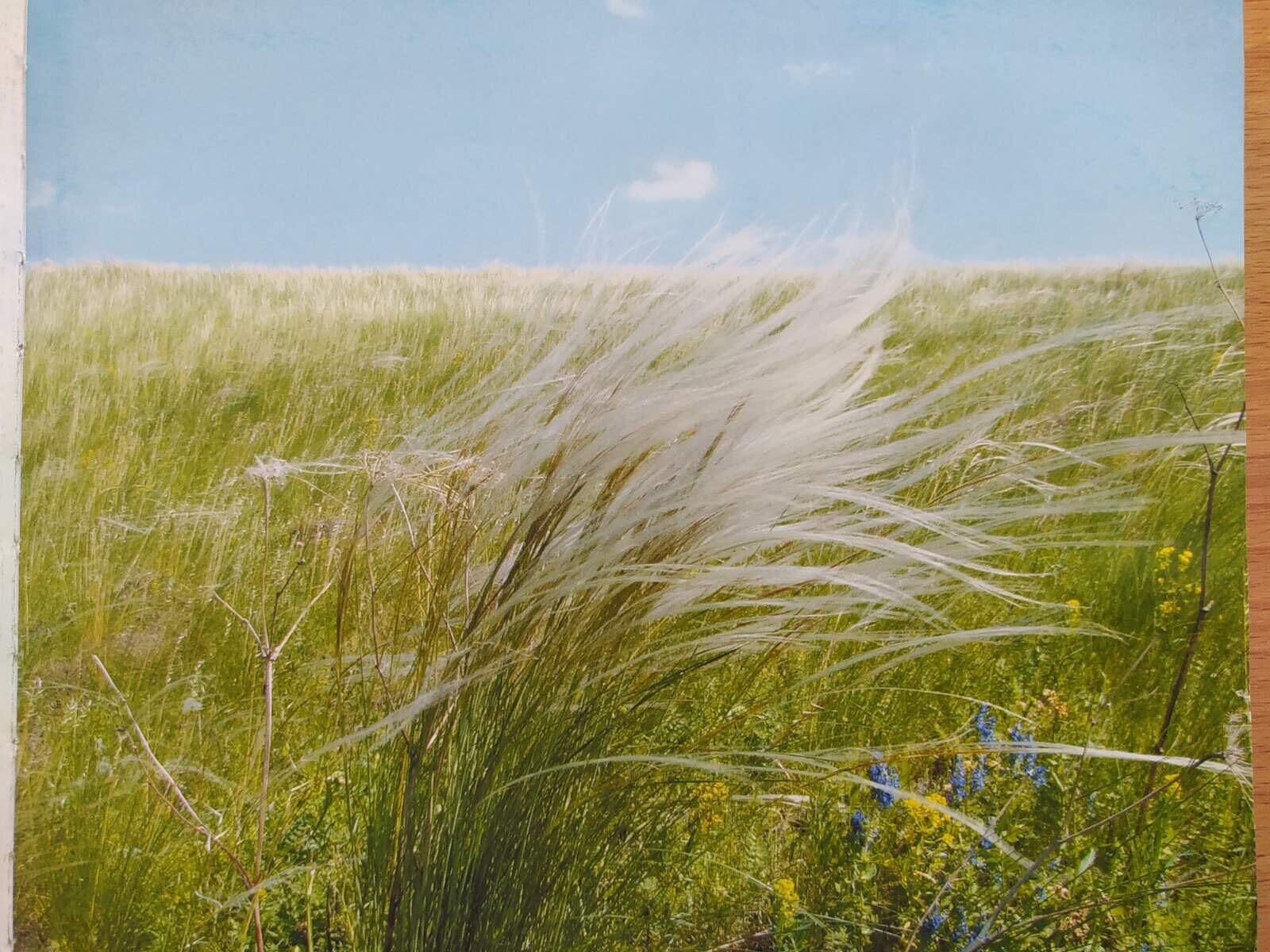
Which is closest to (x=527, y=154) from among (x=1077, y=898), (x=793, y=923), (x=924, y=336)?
(x=924, y=336)

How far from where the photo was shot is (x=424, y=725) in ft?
3.87

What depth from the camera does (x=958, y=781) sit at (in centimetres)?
125

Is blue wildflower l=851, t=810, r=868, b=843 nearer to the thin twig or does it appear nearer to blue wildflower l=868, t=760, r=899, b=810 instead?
blue wildflower l=868, t=760, r=899, b=810

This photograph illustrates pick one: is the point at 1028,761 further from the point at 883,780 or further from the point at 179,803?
the point at 179,803

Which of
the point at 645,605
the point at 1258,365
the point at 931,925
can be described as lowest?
the point at 931,925

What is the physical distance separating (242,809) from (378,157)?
89 centimetres

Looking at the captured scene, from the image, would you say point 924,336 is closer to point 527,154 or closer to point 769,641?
point 769,641

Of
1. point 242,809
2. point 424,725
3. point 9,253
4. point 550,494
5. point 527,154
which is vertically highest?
point 527,154

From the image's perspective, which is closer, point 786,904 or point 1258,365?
point 786,904

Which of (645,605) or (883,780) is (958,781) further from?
(645,605)

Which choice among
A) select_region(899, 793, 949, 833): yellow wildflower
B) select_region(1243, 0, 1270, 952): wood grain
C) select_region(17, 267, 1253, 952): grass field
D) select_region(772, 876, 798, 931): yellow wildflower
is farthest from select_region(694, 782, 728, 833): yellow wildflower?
select_region(1243, 0, 1270, 952): wood grain

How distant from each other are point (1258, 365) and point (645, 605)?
0.94 m

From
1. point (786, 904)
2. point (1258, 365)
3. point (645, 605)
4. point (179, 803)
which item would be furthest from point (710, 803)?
point (1258, 365)

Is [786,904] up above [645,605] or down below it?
below
